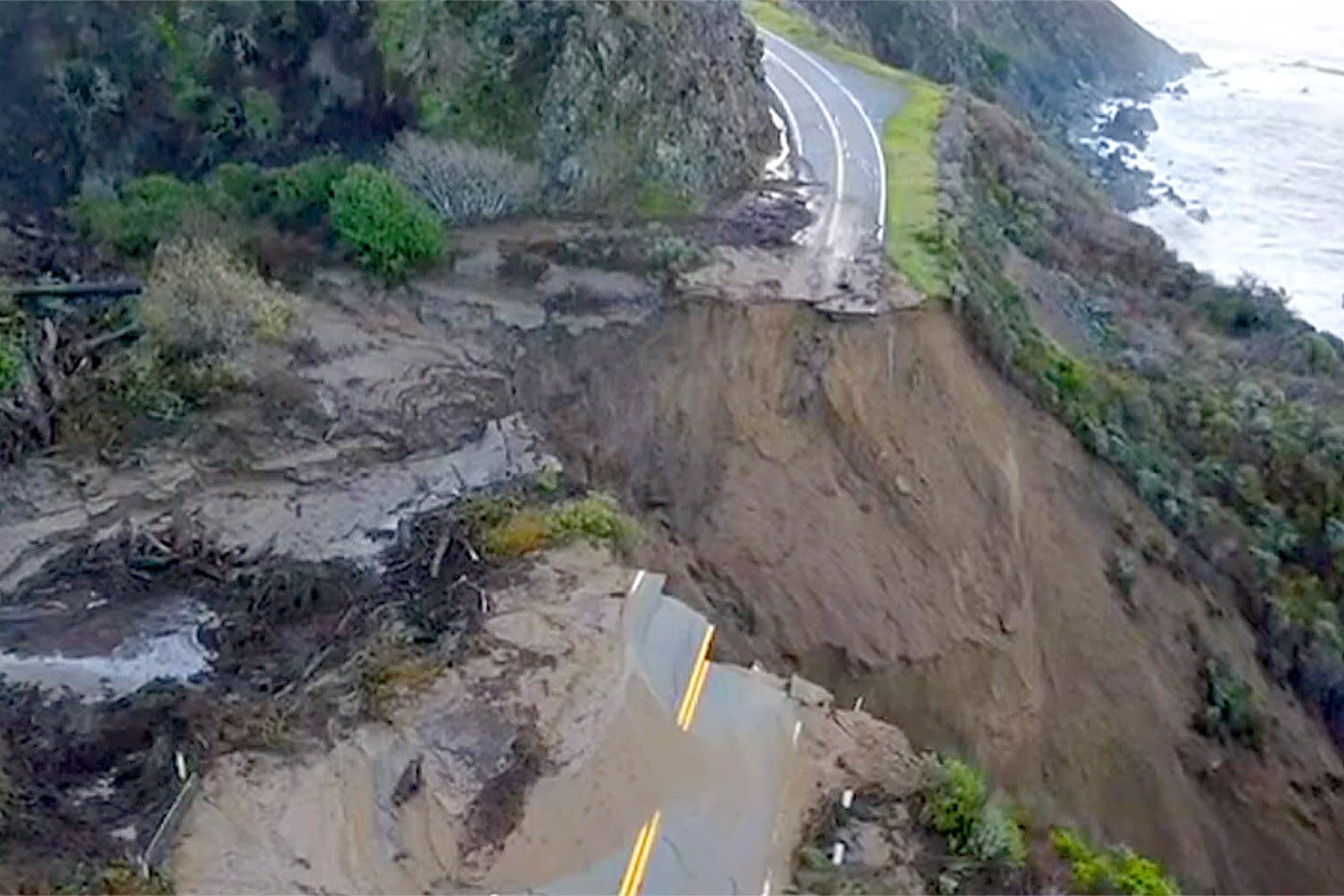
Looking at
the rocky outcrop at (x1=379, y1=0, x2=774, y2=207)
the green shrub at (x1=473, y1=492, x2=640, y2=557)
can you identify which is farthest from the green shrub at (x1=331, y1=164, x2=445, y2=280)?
the green shrub at (x1=473, y1=492, x2=640, y2=557)

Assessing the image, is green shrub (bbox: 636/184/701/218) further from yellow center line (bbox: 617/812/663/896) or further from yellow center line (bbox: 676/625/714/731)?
yellow center line (bbox: 617/812/663/896)

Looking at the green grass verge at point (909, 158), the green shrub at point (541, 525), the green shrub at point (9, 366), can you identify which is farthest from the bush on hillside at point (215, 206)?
the green grass verge at point (909, 158)

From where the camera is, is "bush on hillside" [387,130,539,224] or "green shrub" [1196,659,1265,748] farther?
"bush on hillside" [387,130,539,224]

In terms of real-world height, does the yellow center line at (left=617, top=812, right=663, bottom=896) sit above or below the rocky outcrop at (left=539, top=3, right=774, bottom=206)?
below

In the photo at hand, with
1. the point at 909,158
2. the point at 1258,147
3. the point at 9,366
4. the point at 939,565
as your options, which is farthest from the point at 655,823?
the point at 1258,147

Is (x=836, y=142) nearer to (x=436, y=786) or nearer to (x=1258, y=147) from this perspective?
(x=436, y=786)

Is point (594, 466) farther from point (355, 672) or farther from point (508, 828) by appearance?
point (508, 828)
